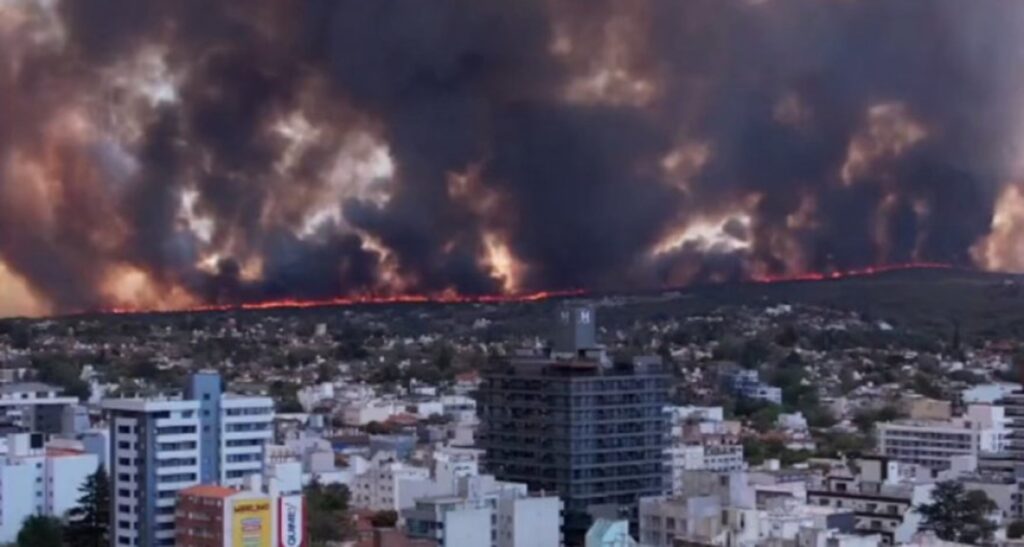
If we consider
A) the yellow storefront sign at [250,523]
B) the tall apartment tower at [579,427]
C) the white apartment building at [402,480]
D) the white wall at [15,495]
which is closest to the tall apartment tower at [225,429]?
the yellow storefront sign at [250,523]

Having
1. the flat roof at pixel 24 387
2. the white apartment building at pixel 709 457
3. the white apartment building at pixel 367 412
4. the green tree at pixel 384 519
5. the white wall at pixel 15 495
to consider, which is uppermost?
the flat roof at pixel 24 387

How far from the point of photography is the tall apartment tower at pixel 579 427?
1722cm

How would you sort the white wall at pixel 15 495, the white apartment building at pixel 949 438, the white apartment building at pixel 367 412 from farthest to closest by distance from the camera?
the white apartment building at pixel 367 412 < the white apartment building at pixel 949 438 < the white wall at pixel 15 495

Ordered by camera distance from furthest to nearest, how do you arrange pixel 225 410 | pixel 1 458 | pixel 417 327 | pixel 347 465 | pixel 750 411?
pixel 417 327 < pixel 750 411 < pixel 347 465 < pixel 1 458 < pixel 225 410

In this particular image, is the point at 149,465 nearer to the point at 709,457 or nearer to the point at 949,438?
the point at 709,457

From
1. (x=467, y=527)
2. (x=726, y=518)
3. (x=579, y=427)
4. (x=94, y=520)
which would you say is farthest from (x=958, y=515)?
(x=94, y=520)

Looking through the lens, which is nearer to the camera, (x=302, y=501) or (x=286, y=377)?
(x=302, y=501)

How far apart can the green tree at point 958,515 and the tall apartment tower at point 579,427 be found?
1941 mm

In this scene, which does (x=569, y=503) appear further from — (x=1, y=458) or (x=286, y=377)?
(x=286, y=377)

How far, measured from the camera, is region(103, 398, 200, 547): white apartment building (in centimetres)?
1482

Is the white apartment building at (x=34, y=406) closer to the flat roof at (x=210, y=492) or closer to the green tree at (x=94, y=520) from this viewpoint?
the green tree at (x=94, y=520)

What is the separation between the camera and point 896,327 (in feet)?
136

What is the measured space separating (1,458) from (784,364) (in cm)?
1835

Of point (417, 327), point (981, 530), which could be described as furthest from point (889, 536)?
point (417, 327)
